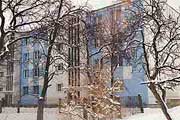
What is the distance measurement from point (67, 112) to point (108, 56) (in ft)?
45.2

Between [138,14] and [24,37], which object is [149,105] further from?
[24,37]

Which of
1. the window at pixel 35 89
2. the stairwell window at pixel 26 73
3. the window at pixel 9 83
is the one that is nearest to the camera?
the window at pixel 35 89

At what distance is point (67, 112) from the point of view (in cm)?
1858

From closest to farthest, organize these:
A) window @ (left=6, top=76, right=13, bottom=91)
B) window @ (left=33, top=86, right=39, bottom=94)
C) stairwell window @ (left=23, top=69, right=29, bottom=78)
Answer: window @ (left=33, top=86, right=39, bottom=94) < stairwell window @ (left=23, top=69, right=29, bottom=78) < window @ (left=6, top=76, right=13, bottom=91)

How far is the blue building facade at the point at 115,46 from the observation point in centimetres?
3036

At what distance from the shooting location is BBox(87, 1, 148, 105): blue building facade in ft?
99.6

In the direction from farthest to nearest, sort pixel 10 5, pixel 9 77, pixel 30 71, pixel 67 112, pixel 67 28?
pixel 9 77 → pixel 30 71 → pixel 67 28 → pixel 10 5 → pixel 67 112

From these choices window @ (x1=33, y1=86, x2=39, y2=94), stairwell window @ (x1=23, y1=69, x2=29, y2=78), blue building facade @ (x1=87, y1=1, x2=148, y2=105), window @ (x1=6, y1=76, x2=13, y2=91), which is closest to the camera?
blue building facade @ (x1=87, y1=1, x2=148, y2=105)

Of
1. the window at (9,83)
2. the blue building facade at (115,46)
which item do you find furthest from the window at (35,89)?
the blue building facade at (115,46)

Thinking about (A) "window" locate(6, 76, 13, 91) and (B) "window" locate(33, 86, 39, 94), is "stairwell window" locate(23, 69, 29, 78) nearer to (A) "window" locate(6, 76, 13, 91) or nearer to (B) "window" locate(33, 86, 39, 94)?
(B) "window" locate(33, 86, 39, 94)

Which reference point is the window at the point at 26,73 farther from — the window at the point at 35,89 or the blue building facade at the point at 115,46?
the blue building facade at the point at 115,46

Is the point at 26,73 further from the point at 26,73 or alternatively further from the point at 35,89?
the point at 35,89

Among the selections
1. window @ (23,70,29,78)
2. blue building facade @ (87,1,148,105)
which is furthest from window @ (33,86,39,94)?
blue building facade @ (87,1,148,105)

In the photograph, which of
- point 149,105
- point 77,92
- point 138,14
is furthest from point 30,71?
point 77,92
